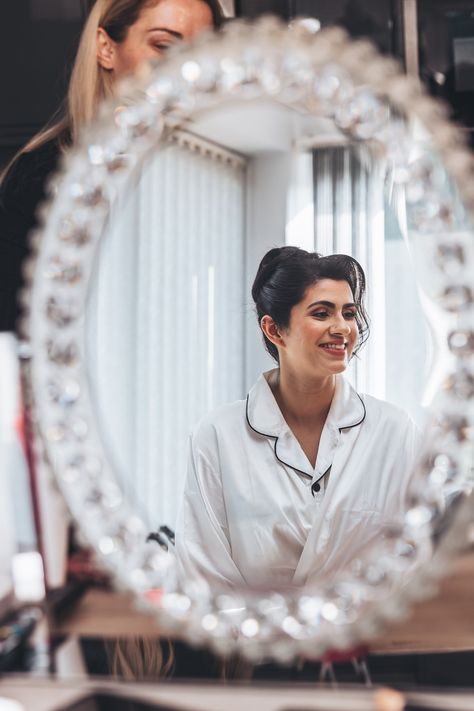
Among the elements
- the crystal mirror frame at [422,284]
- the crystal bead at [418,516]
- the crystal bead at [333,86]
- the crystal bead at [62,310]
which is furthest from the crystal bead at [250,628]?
the crystal bead at [333,86]

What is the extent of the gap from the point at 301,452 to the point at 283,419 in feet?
0.08

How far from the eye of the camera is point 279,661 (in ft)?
1.74

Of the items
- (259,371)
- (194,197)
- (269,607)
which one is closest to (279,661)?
(269,607)

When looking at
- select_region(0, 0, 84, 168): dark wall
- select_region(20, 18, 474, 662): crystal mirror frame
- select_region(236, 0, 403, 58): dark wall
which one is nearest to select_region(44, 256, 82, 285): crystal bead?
select_region(20, 18, 474, 662): crystal mirror frame

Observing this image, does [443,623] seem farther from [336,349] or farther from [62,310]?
[62,310]

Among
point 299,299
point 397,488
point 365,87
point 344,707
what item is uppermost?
point 365,87

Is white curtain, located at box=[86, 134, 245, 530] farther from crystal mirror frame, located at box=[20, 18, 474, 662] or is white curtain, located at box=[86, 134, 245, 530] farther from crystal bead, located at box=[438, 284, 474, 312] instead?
crystal bead, located at box=[438, 284, 474, 312]

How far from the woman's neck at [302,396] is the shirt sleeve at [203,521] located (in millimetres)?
54

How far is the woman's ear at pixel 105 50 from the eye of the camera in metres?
0.57

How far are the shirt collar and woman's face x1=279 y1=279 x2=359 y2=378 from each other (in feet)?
0.05

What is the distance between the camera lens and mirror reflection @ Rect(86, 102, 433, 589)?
518 mm

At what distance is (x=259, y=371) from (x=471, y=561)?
0.61ft

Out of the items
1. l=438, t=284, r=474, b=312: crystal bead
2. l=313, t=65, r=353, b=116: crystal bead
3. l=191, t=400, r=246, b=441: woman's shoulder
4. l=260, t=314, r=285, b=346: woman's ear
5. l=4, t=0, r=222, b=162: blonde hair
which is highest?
l=4, t=0, r=222, b=162: blonde hair

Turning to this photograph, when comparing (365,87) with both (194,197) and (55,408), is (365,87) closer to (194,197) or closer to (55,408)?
(194,197)
